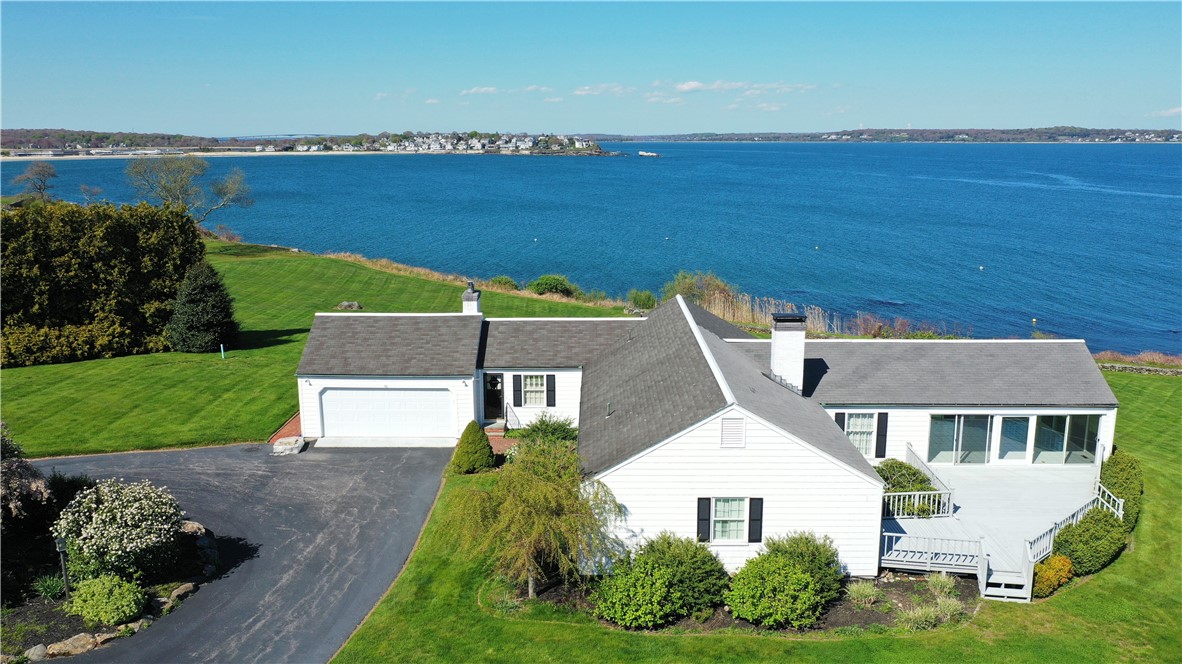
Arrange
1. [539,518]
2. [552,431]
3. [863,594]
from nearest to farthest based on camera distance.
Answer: [539,518] → [863,594] → [552,431]

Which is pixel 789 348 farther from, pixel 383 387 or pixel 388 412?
pixel 388 412

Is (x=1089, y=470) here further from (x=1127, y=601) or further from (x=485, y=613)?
(x=485, y=613)

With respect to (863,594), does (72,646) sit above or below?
below

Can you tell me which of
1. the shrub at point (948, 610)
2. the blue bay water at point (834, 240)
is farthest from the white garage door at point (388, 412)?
the blue bay water at point (834, 240)

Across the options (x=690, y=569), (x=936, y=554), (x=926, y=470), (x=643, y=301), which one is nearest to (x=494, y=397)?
(x=690, y=569)

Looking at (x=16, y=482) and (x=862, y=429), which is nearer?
(x=16, y=482)

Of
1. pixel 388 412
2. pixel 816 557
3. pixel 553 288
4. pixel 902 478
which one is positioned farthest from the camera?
pixel 553 288
